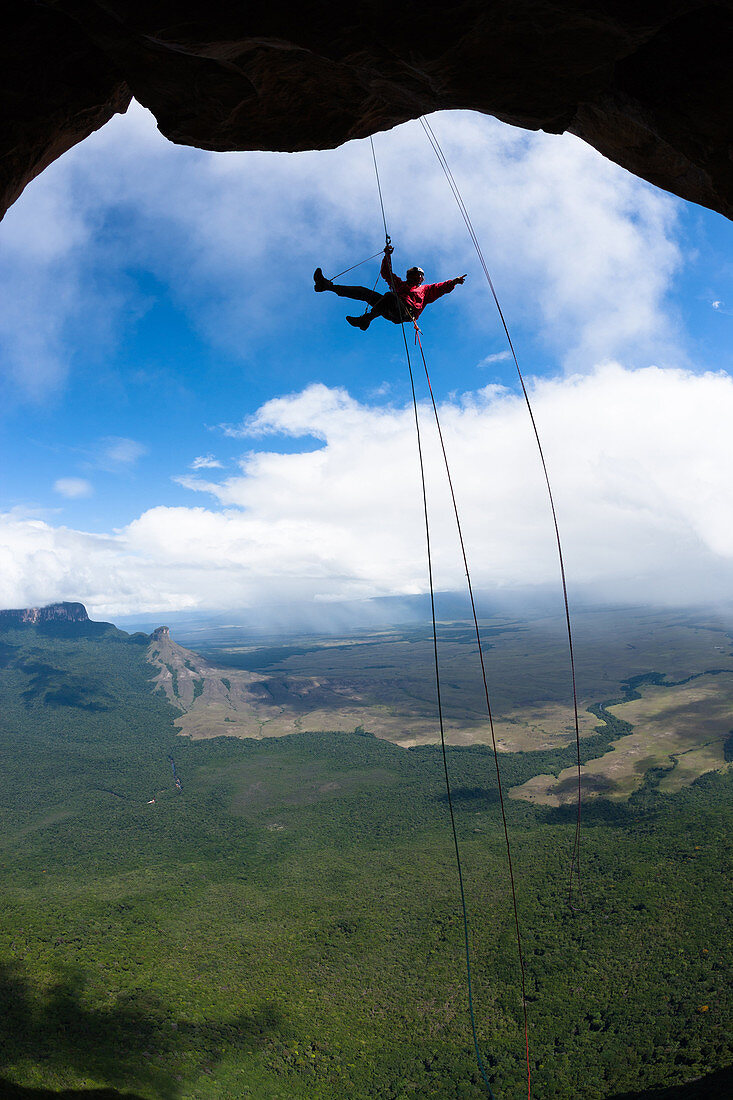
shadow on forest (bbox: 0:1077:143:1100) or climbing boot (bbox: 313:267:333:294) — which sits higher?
climbing boot (bbox: 313:267:333:294)

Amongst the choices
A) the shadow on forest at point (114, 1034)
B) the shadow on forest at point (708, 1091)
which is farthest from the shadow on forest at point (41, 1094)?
the shadow on forest at point (114, 1034)

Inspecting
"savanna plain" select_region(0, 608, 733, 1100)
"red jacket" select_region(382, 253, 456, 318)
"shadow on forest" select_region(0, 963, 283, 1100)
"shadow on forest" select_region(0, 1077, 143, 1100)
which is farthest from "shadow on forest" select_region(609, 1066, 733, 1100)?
"shadow on forest" select_region(0, 963, 283, 1100)

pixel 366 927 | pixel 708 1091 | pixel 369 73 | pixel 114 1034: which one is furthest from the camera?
pixel 366 927

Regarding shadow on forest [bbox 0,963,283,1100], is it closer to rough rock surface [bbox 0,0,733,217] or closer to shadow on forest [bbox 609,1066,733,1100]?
shadow on forest [bbox 609,1066,733,1100]

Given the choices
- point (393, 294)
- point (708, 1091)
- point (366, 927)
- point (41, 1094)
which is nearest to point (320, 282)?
point (393, 294)

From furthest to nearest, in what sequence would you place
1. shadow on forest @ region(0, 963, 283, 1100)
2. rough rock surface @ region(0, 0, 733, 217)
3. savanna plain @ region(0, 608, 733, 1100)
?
savanna plain @ region(0, 608, 733, 1100), shadow on forest @ region(0, 963, 283, 1100), rough rock surface @ region(0, 0, 733, 217)

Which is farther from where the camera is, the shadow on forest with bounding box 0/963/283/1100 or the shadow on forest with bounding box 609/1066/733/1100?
the shadow on forest with bounding box 0/963/283/1100

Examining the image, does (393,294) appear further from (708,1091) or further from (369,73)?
(708,1091)

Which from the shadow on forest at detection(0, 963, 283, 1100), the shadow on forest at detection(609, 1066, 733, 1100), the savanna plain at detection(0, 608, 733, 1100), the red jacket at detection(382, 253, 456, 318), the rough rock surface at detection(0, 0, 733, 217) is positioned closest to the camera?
the rough rock surface at detection(0, 0, 733, 217)
